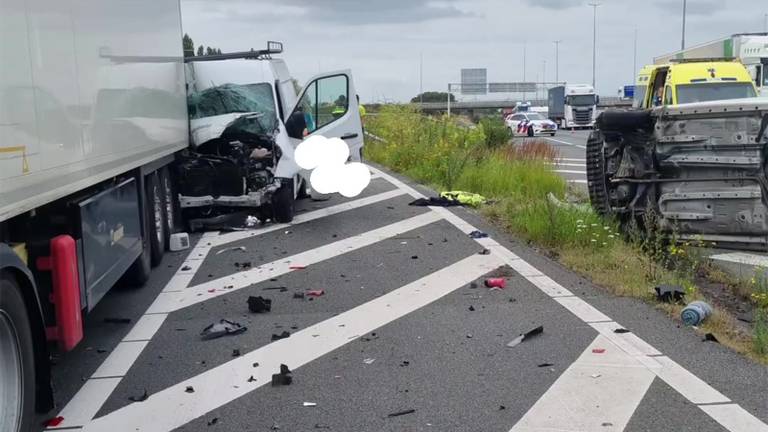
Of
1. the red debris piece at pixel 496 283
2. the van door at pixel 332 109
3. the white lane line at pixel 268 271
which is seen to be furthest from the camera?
the van door at pixel 332 109

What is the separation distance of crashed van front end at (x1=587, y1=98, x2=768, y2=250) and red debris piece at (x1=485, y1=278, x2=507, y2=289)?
183 centimetres

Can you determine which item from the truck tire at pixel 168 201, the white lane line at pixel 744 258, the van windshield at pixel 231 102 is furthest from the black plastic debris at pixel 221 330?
the van windshield at pixel 231 102

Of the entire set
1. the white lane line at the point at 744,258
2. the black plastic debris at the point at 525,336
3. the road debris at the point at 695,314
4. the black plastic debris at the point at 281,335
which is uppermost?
the road debris at the point at 695,314

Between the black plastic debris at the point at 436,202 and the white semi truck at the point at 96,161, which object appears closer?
the white semi truck at the point at 96,161

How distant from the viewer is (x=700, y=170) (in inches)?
356

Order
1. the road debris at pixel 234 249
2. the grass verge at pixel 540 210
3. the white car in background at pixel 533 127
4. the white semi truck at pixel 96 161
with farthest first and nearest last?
1. the white car in background at pixel 533 127
2. the road debris at pixel 234 249
3. the grass verge at pixel 540 210
4. the white semi truck at pixel 96 161

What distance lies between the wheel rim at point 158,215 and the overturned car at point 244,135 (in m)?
1.84

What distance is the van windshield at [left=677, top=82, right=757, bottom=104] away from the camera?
779 inches

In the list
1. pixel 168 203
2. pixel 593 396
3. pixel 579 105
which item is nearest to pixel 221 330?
pixel 593 396

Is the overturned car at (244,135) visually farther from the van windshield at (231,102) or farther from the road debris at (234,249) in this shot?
the road debris at (234,249)

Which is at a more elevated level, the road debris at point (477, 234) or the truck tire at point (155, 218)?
the truck tire at point (155, 218)

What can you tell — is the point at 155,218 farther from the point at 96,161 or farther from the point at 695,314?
the point at 695,314

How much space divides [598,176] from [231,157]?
16.7 ft

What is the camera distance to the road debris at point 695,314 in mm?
6664
